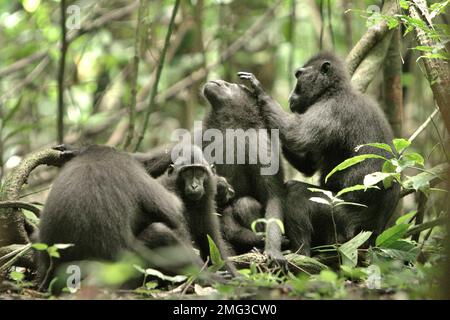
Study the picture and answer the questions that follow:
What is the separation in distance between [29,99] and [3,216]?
7455 mm

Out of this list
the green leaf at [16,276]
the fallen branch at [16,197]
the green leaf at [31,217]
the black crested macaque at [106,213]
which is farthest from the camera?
the green leaf at [31,217]

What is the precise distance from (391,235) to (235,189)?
193 cm

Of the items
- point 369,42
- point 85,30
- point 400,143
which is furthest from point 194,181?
point 85,30

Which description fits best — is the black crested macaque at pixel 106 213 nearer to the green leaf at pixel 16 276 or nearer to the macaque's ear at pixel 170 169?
the green leaf at pixel 16 276

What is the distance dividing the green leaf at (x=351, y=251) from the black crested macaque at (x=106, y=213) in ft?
4.57

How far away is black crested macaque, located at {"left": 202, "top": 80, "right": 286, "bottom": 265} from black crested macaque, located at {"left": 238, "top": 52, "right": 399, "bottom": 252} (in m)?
0.13

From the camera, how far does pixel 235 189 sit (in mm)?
7367

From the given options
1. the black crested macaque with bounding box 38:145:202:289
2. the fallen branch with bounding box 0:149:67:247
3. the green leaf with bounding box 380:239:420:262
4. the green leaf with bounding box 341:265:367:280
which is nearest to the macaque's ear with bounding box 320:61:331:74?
the green leaf with bounding box 380:239:420:262

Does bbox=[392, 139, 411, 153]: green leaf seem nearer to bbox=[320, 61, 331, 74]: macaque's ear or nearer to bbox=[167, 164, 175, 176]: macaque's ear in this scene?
bbox=[320, 61, 331, 74]: macaque's ear

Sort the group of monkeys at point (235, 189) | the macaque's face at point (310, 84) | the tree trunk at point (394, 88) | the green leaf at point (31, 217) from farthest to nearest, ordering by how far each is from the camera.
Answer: the tree trunk at point (394, 88), the macaque's face at point (310, 84), the green leaf at point (31, 217), the group of monkeys at point (235, 189)

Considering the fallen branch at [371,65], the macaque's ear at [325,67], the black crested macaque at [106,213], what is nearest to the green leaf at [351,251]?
the black crested macaque at [106,213]

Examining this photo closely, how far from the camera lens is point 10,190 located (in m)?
6.34

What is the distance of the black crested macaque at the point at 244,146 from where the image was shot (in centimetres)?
713
